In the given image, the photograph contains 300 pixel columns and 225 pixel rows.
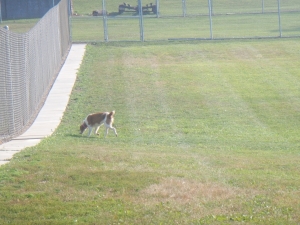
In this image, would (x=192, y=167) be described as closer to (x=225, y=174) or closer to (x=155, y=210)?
(x=225, y=174)

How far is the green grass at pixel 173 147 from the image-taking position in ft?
24.1

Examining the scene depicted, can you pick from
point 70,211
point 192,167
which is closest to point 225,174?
point 192,167

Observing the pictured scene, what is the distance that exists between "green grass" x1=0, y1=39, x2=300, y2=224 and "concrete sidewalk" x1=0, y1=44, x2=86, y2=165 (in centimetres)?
34

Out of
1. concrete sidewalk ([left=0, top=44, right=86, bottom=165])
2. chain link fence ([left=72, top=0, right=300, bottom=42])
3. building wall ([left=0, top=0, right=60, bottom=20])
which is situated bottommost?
concrete sidewalk ([left=0, top=44, right=86, bottom=165])

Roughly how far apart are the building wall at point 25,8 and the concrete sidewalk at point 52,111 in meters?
18.5

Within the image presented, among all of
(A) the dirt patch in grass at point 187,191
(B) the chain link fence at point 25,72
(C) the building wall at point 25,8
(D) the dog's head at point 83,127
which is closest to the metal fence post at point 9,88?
(B) the chain link fence at point 25,72

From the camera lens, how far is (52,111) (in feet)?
61.5

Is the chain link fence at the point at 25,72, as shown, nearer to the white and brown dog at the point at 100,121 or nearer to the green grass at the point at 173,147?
the green grass at the point at 173,147

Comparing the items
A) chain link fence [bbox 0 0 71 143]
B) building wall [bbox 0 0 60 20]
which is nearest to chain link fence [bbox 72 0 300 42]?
building wall [bbox 0 0 60 20]

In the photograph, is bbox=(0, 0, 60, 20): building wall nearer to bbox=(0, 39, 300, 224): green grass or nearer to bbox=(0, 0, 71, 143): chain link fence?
bbox=(0, 39, 300, 224): green grass

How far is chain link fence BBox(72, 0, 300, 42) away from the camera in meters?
34.5

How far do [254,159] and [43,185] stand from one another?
4872mm

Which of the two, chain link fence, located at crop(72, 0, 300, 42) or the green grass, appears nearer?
the green grass

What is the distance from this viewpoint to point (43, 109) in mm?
18891
